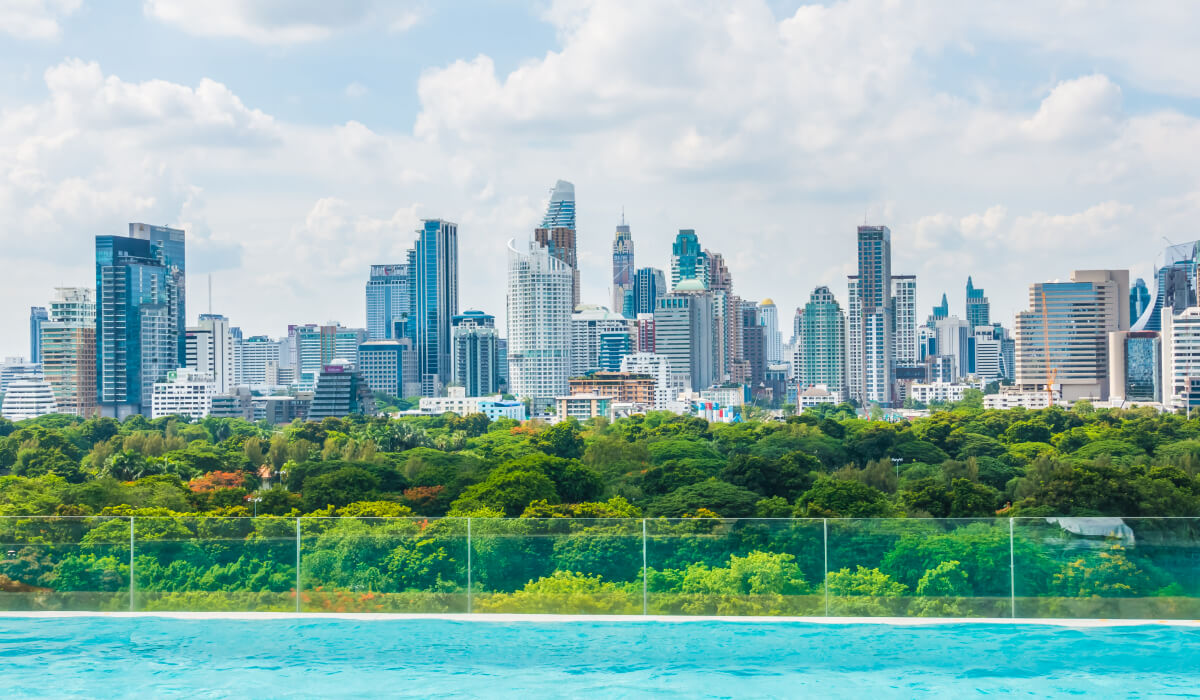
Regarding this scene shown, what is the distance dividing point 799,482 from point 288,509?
14.9m

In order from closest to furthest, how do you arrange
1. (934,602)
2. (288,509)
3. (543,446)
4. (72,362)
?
(934,602) → (288,509) → (543,446) → (72,362)

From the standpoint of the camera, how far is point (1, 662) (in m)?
10.2

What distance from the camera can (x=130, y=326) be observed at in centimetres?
12556

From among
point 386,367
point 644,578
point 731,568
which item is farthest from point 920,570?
point 386,367

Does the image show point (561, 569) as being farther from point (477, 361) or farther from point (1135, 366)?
point (477, 361)

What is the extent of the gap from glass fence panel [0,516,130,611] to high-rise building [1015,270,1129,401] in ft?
461

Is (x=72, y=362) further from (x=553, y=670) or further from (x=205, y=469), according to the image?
(x=553, y=670)

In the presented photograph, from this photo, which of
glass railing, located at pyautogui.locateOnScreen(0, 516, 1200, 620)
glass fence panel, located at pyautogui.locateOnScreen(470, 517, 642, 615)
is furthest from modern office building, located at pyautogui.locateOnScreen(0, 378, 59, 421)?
glass fence panel, located at pyautogui.locateOnScreen(470, 517, 642, 615)

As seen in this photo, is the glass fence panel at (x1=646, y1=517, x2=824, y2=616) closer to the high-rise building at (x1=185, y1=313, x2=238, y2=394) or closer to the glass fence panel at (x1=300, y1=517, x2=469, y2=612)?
the glass fence panel at (x1=300, y1=517, x2=469, y2=612)

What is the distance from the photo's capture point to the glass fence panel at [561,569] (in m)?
11.2

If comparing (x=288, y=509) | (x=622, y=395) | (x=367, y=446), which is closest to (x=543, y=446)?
(x=367, y=446)

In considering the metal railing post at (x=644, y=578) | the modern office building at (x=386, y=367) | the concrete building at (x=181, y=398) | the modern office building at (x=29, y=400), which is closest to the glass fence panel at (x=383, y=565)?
the metal railing post at (x=644, y=578)

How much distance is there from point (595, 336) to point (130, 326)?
70.8m

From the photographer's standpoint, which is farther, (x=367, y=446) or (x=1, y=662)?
(x=367, y=446)
